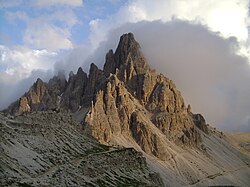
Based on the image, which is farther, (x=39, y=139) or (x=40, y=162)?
(x=39, y=139)

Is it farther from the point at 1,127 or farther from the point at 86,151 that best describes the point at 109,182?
the point at 1,127

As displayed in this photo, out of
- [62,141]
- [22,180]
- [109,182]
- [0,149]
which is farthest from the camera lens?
[62,141]

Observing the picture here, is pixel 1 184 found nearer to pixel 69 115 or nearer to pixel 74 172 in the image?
pixel 74 172

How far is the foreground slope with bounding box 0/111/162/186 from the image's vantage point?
308 ft

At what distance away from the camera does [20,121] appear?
12312 cm

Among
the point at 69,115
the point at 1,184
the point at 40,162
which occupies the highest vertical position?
the point at 69,115

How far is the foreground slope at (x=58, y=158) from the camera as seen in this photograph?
3693 inches

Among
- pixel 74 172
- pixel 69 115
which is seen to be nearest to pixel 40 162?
pixel 74 172

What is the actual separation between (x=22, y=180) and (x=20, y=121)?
39.5m

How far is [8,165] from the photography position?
9019 cm

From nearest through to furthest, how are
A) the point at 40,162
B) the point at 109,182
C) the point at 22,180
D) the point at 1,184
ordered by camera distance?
1. the point at 1,184
2. the point at 22,180
3. the point at 40,162
4. the point at 109,182

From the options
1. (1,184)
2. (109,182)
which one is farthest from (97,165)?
(1,184)

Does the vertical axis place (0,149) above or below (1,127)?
below

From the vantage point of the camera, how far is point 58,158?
113812 mm
